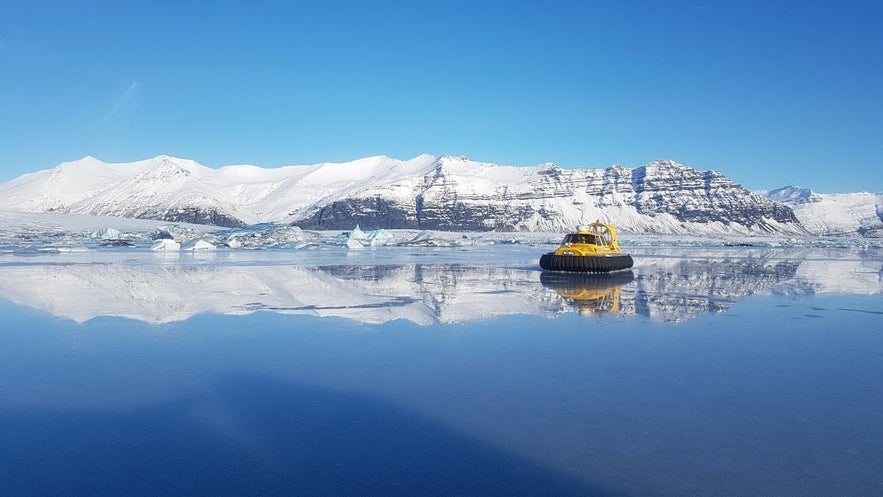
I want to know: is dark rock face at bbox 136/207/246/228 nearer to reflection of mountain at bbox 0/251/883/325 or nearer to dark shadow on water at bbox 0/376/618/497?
reflection of mountain at bbox 0/251/883/325

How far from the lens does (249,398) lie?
15.2 ft

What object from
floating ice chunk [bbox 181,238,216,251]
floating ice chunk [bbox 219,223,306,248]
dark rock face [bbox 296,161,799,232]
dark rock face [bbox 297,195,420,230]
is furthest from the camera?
dark rock face [bbox 296,161,799,232]

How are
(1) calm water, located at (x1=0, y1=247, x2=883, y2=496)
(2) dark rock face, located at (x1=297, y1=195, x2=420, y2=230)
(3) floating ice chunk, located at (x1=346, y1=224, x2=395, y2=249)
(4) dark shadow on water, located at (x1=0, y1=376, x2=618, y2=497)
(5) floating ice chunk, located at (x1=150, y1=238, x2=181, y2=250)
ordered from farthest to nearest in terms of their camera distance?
(2) dark rock face, located at (x1=297, y1=195, x2=420, y2=230) → (3) floating ice chunk, located at (x1=346, y1=224, x2=395, y2=249) → (5) floating ice chunk, located at (x1=150, y1=238, x2=181, y2=250) → (1) calm water, located at (x1=0, y1=247, x2=883, y2=496) → (4) dark shadow on water, located at (x1=0, y1=376, x2=618, y2=497)

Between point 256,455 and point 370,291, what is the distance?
8351 mm

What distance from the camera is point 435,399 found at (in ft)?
15.1

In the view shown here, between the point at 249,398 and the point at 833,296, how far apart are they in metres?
11.8

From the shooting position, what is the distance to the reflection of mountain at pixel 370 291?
9094 mm

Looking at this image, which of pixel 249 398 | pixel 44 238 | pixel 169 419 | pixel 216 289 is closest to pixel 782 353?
pixel 249 398

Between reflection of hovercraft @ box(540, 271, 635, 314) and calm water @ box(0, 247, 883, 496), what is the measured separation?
21.9 inches

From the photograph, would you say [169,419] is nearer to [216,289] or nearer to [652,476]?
[652,476]

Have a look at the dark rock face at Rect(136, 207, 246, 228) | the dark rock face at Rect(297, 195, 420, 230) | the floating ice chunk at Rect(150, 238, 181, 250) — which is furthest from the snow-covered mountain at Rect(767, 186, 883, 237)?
the floating ice chunk at Rect(150, 238, 181, 250)

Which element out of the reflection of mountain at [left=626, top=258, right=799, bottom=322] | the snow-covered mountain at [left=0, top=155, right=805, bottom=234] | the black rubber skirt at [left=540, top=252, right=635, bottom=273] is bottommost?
the reflection of mountain at [left=626, top=258, right=799, bottom=322]

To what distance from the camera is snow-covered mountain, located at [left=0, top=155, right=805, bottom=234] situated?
480ft

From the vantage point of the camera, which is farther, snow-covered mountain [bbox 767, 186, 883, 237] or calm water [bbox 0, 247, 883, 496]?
snow-covered mountain [bbox 767, 186, 883, 237]
